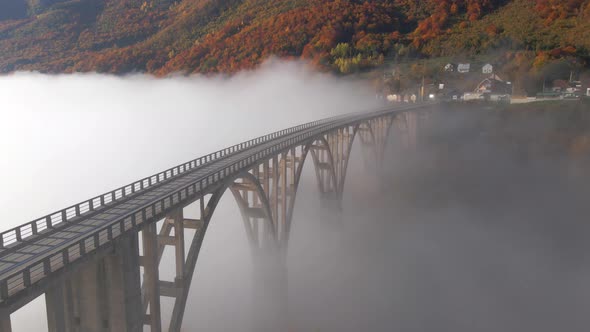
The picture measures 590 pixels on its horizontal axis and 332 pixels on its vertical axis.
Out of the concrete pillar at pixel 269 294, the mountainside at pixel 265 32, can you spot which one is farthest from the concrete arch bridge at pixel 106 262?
the mountainside at pixel 265 32

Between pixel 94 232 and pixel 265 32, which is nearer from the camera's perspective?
pixel 94 232

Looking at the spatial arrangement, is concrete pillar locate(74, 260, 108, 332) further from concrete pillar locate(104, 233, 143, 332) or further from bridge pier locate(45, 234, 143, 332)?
concrete pillar locate(104, 233, 143, 332)

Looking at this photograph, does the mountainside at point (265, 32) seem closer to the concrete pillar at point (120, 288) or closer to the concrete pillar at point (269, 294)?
the concrete pillar at point (269, 294)

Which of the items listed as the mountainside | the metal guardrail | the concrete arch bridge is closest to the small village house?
the mountainside

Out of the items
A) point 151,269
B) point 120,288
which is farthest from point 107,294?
point 151,269

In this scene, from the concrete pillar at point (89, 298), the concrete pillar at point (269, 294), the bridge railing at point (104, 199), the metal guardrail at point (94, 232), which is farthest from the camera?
the concrete pillar at point (269, 294)

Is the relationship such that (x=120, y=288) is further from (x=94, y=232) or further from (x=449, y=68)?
(x=449, y=68)
